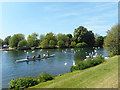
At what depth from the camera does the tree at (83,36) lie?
293 ft

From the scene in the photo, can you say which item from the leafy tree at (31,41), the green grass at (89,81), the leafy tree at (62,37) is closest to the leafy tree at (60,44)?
the leafy tree at (62,37)

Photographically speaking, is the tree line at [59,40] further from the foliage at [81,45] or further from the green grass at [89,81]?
the green grass at [89,81]

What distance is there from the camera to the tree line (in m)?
A: 85.6

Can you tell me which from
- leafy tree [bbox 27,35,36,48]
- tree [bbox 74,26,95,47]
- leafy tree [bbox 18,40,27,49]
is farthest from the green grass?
leafy tree [bbox 27,35,36,48]

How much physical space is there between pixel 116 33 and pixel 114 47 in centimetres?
351

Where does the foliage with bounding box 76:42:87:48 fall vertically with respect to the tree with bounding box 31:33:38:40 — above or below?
below

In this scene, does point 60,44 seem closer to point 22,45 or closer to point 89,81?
point 22,45

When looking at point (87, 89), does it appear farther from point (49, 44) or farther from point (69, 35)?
point (69, 35)

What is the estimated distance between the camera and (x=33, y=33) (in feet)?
327

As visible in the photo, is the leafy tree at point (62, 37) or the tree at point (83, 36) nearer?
the tree at point (83, 36)

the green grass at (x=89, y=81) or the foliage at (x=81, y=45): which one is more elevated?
the foliage at (x=81, y=45)

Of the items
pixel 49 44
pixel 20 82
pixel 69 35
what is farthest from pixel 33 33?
pixel 20 82

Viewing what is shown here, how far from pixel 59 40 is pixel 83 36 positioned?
1848cm

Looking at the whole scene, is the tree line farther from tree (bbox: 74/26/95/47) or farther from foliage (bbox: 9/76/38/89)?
foliage (bbox: 9/76/38/89)
